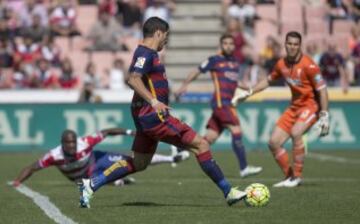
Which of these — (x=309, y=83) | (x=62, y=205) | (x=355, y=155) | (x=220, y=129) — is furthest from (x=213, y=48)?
(x=62, y=205)

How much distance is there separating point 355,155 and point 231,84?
18.8 ft

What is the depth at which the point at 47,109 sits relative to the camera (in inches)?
973

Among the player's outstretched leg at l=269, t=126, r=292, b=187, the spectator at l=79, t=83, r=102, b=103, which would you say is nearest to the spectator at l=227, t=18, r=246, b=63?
the spectator at l=79, t=83, r=102, b=103

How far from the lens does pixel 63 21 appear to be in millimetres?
29047

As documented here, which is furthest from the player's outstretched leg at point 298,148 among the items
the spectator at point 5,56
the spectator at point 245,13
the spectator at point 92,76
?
the spectator at point 245,13

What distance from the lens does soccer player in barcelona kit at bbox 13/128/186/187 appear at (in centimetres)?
1548

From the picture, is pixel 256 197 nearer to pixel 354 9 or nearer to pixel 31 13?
pixel 31 13

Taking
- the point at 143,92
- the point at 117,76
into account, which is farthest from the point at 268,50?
the point at 143,92

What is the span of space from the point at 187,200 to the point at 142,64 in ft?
7.27

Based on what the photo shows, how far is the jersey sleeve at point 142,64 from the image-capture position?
11.9 m

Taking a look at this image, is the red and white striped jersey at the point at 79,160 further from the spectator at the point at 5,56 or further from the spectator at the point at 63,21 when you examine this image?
the spectator at the point at 63,21

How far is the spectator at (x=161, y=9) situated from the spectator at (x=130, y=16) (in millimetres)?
242

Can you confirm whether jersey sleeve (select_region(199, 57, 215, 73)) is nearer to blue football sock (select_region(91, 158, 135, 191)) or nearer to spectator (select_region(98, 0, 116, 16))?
blue football sock (select_region(91, 158, 135, 191))

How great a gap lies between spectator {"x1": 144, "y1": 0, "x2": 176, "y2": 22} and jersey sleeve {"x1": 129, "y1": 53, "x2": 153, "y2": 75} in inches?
677
